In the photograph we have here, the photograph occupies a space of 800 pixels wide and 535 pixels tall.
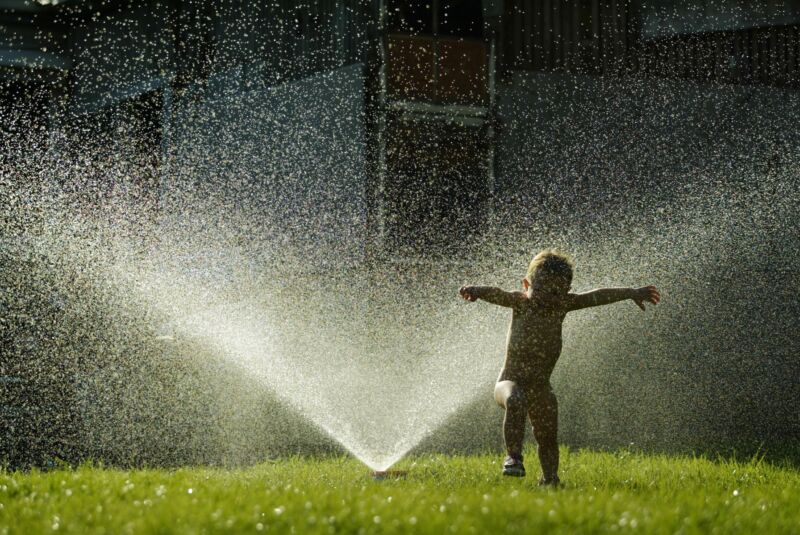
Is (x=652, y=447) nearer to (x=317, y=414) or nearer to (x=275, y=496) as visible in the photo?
(x=317, y=414)

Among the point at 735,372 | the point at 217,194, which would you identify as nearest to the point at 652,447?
the point at 735,372

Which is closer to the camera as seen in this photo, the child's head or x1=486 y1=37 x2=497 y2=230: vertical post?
the child's head

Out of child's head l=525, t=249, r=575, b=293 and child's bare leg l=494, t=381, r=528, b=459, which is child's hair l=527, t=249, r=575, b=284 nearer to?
child's head l=525, t=249, r=575, b=293

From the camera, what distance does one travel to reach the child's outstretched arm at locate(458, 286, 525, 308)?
5.64 meters

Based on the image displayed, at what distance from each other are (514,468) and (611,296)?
3.92ft

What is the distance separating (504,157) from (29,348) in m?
6.54

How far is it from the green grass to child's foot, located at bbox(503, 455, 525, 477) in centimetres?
8

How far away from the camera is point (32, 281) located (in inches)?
328

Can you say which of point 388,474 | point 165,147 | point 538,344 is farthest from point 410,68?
point 388,474

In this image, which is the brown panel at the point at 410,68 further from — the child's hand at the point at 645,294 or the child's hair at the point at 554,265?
the child's hand at the point at 645,294

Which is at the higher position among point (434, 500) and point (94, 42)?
point (94, 42)

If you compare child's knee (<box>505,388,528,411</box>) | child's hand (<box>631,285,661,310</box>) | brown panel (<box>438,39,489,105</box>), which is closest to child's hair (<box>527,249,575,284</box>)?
child's hand (<box>631,285,661,310</box>)

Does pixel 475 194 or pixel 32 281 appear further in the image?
pixel 475 194

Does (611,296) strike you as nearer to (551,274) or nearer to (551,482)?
(551,274)
